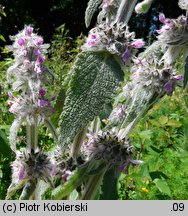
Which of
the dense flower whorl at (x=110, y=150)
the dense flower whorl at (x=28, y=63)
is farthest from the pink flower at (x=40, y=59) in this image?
the dense flower whorl at (x=110, y=150)

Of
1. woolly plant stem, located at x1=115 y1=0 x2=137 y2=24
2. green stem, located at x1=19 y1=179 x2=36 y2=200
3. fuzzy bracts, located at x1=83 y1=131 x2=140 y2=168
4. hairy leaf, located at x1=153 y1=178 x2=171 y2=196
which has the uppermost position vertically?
woolly plant stem, located at x1=115 y1=0 x2=137 y2=24

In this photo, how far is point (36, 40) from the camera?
1006 mm

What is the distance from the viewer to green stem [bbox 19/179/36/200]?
0.94 meters

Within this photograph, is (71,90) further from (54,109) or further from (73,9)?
(73,9)

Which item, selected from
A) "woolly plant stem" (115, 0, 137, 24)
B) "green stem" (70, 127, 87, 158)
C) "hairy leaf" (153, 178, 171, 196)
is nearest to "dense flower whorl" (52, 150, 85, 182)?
"green stem" (70, 127, 87, 158)

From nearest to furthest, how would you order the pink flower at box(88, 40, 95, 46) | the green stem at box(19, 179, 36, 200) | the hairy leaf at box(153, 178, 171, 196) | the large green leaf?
the large green leaf
the pink flower at box(88, 40, 95, 46)
the green stem at box(19, 179, 36, 200)
the hairy leaf at box(153, 178, 171, 196)

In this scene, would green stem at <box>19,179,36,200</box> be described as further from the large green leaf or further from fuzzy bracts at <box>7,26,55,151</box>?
the large green leaf

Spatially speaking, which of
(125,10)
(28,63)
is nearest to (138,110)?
(125,10)

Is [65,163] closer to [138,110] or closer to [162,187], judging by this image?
[138,110]

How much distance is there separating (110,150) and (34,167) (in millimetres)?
200

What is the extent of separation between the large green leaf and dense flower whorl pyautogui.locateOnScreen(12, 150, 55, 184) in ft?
0.83

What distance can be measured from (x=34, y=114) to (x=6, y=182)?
1.11m

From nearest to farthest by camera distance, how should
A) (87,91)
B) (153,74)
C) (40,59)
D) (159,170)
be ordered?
(87,91) < (153,74) < (40,59) < (159,170)

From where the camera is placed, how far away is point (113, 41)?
833mm
